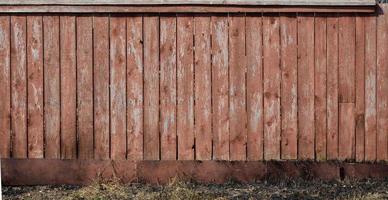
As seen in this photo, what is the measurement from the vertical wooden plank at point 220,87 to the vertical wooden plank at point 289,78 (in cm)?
52

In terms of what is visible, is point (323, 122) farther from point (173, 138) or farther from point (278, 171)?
point (173, 138)

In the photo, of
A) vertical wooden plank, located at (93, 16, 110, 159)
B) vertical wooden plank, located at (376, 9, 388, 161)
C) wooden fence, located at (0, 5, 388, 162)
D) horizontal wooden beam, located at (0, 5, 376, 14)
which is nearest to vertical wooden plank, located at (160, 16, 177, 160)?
wooden fence, located at (0, 5, 388, 162)

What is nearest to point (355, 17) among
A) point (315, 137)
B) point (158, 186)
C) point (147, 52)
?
point (315, 137)

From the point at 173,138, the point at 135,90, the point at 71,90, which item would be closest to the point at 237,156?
the point at 173,138

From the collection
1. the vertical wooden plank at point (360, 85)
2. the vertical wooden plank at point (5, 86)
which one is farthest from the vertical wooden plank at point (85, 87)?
the vertical wooden plank at point (360, 85)

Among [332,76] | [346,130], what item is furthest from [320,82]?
[346,130]

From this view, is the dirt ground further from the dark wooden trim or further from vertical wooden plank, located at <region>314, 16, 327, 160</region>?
vertical wooden plank, located at <region>314, 16, 327, 160</region>

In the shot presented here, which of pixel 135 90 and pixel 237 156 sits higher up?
pixel 135 90

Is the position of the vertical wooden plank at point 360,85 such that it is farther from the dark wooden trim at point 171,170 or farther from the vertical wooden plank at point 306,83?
the vertical wooden plank at point 306,83

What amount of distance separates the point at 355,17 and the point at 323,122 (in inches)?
39.8

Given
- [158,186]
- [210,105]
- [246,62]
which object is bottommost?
[158,186]

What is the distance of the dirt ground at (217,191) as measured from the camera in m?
4.88

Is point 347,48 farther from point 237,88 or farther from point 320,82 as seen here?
point 237,88

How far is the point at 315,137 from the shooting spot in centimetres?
542
